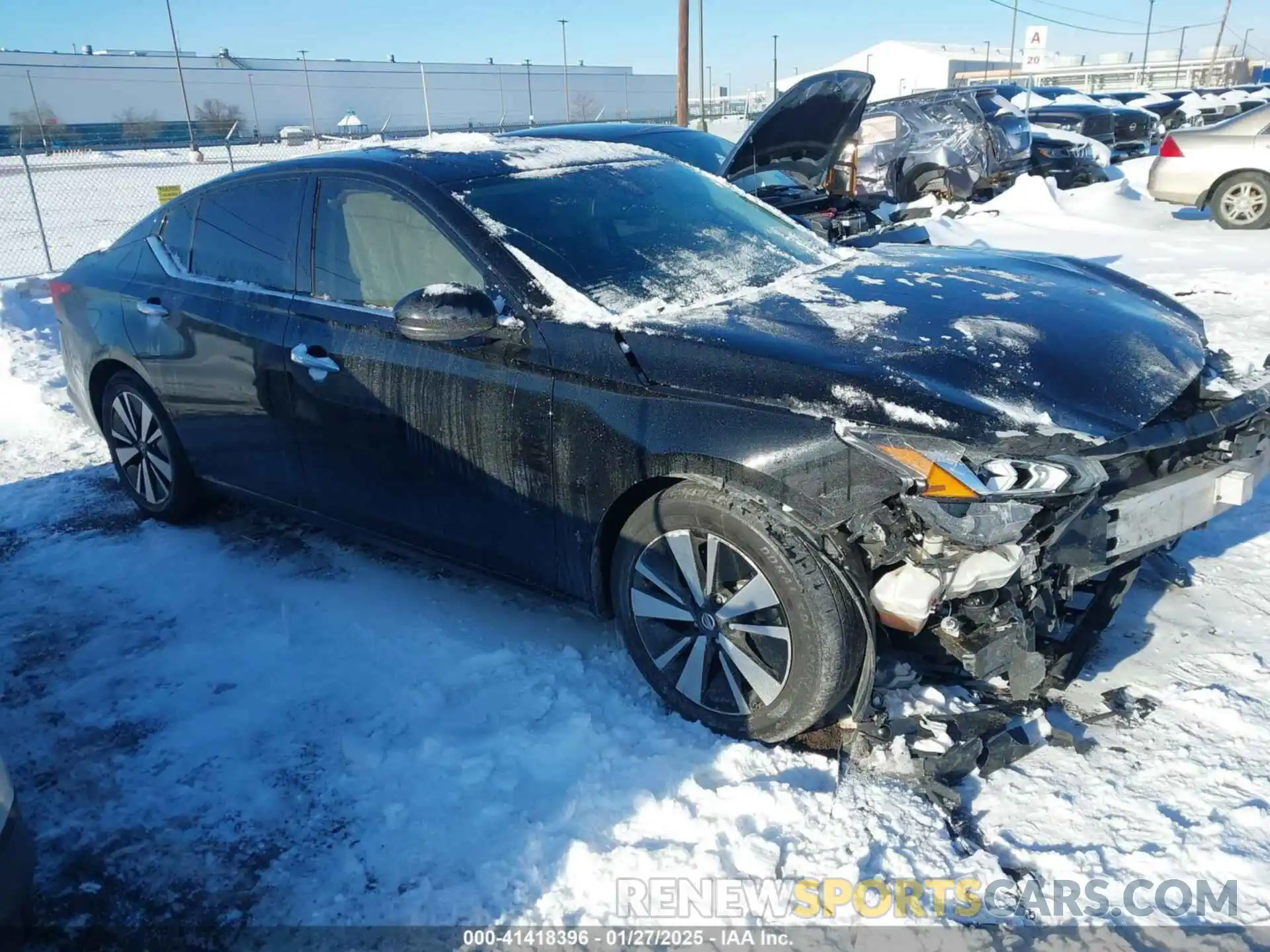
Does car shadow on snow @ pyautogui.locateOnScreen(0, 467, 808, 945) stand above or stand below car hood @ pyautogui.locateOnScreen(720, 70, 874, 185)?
below

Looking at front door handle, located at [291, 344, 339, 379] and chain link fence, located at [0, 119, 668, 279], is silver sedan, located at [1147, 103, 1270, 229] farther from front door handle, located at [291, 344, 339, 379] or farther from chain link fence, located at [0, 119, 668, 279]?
front door handle, located at [291, 344, 339, 379]

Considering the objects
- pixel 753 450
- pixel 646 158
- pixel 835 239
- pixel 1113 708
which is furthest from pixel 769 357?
pixel 835 239

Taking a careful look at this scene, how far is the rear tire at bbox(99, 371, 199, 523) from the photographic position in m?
4.57

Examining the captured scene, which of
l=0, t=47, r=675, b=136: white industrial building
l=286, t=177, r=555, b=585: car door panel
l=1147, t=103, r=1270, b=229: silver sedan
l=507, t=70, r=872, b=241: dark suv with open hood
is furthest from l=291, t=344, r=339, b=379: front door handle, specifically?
l=0, t=47, r=675, b=136: white industrial building

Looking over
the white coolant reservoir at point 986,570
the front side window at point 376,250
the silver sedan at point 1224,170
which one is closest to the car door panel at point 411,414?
the front side window at point 376,250

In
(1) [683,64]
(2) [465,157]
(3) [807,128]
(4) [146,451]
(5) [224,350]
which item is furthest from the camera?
(1) [683,64]

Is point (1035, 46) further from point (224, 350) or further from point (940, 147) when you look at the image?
point (224, 350)

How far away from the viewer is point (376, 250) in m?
3.58

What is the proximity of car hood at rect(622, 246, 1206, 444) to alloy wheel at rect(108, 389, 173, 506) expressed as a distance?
9.48ft

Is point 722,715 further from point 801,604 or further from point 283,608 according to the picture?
point 283,608

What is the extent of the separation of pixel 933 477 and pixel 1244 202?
11683 mm

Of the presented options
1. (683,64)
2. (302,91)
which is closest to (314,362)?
(683,64)

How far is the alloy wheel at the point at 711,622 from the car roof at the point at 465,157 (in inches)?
65.0

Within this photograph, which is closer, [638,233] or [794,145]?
[638,233]
